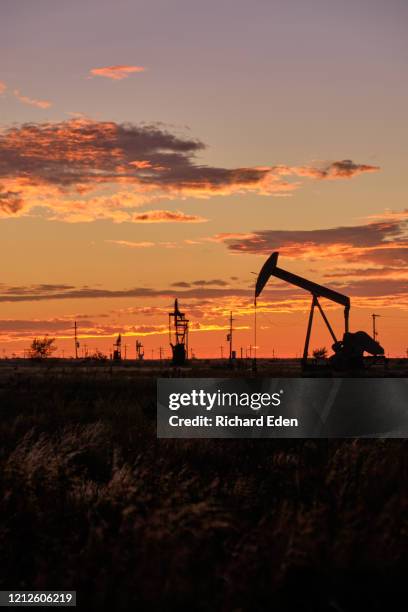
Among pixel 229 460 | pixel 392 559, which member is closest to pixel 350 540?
pixel 392 559

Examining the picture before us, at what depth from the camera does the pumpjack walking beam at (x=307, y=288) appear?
169 ft

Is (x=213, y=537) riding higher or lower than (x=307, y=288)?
lower

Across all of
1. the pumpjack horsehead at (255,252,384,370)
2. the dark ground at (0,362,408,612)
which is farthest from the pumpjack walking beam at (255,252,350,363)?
the dark ground at (0,362,408,612)

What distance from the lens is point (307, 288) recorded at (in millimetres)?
53531

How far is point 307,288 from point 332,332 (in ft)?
10.6

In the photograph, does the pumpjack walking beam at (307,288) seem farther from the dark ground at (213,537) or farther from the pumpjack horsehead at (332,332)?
the dark ground at (213,537)

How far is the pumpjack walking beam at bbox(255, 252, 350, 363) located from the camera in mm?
51562

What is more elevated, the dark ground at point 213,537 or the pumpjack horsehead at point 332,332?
the pumpjack horsehead at point 332,332

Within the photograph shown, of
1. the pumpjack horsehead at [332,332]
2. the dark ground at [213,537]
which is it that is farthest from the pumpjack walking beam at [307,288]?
the dark ground at [213,537]

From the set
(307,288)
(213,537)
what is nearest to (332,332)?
(307,288)

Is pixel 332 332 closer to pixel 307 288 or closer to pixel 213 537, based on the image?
pixel 307 288

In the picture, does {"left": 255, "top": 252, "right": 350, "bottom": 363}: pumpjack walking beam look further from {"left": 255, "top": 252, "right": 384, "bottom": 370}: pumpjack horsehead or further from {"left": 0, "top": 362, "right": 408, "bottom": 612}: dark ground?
{"left": 0, "top": 362, "right": 408, "bottom": 612}: dark ground

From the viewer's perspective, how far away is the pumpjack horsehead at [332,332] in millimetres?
51875

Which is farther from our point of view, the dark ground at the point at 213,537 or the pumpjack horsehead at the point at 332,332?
the pumpjack horsehead at the point at 332,332
